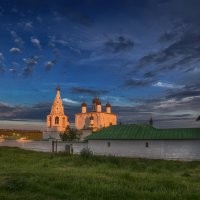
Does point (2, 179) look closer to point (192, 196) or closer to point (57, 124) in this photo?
point (192, 196)

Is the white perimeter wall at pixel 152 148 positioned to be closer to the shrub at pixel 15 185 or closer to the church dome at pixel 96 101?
the shrub at pixel 15 185

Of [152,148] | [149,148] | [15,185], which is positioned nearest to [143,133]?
[149,148]

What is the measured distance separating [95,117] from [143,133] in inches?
1243

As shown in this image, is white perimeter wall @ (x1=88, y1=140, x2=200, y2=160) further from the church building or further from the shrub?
the church building

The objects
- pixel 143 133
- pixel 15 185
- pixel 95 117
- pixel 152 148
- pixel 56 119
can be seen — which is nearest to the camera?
pixel 15 185

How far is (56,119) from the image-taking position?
56062 mm

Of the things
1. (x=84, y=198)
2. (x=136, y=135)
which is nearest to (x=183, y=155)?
(x=136, y=135)

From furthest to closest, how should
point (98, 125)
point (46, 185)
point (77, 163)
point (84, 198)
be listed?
point (98, 125) < point (77, 163) < point (46, 185) < point (84, 198)

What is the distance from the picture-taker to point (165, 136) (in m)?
28.3

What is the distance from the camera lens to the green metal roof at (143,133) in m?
27.7

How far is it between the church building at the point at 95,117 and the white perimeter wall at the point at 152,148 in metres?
26.2

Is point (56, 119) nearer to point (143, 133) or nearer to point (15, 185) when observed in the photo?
point (143, 133)

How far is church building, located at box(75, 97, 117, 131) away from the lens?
199 feet

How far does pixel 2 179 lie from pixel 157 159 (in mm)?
18510
